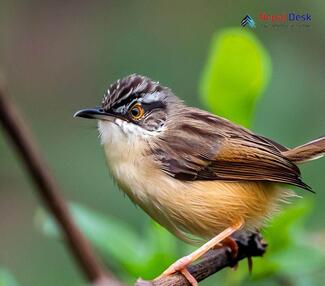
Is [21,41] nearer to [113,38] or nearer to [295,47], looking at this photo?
[113,38]

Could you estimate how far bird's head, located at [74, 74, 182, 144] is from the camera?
458 cm

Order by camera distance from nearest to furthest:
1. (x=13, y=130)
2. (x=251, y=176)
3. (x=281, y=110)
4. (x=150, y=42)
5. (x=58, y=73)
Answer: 1. (x=13, y=130)
2. (x=251, y=176)
3. (x=281, y=110)
4. (x=150, y=42)
5. (x=58, y=73)

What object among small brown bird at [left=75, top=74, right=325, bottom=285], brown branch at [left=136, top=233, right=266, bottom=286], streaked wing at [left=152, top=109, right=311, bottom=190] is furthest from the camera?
streaked wing at [left=152, top=109, right=311, bottom=190]

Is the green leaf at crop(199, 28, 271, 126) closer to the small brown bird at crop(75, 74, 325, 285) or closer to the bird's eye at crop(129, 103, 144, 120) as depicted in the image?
the small brown bird at crop(75, 74, 325, 285)

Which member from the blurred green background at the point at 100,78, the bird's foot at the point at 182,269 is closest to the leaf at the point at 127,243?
the blurred green background at the point at 100,78

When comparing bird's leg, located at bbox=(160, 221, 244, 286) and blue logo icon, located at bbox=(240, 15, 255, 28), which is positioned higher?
blue logo icon, located at bbox=(240, 15, 255, 28)

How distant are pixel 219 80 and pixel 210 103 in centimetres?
15

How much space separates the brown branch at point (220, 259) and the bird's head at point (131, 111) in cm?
70

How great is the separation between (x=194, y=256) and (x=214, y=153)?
620 millimetres

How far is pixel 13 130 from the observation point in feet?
13.4

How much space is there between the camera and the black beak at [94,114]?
447cm

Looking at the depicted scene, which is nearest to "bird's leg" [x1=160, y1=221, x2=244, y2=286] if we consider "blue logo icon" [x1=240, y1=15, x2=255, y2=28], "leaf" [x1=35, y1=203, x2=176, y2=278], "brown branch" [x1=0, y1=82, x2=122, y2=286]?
"leaf" [x1=35, y1=203, x2=176, y2=278]

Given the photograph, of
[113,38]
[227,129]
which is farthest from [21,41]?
[227,129]

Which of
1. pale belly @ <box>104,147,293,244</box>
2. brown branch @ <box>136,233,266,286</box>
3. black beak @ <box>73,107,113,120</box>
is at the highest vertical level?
black beak @ <box>73,107,113,120</box>
